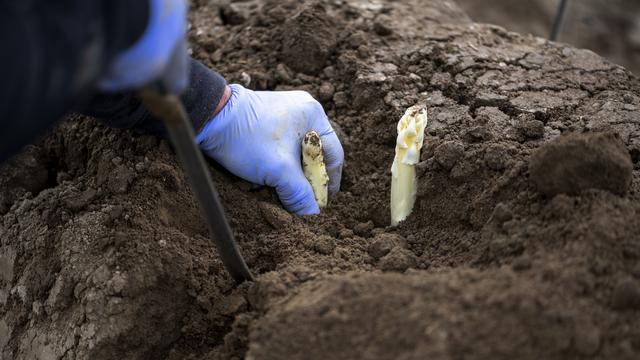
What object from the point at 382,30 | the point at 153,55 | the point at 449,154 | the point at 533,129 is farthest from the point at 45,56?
the point at 382,30

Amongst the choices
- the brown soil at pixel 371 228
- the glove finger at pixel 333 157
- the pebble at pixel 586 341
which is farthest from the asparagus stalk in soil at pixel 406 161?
the pebble at pixel 586 341

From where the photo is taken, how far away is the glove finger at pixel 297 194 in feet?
6.16

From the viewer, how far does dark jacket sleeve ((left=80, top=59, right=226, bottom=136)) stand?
173 centimetres

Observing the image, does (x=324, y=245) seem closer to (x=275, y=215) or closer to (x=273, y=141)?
(x=275, y=215)

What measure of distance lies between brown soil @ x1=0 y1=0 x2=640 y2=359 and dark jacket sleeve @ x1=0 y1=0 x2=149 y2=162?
59 cm

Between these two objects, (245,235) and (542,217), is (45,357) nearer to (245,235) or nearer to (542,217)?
(245,235)

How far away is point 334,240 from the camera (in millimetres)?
1754

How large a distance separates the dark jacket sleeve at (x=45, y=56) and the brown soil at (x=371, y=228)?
1.95 ft

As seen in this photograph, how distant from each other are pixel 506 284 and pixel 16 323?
1290 millimetres

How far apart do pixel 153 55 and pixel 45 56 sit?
195mm

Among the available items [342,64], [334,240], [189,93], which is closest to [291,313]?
[334,240]

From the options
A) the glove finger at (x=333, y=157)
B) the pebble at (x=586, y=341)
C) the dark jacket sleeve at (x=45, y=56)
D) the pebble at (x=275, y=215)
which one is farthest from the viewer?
the glove finger at (x=333, y=157)

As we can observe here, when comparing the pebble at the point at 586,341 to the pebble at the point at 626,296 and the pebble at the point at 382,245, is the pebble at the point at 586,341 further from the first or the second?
the pebble at the point at 382,245

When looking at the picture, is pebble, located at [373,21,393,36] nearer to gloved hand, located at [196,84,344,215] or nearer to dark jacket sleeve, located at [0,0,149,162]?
gloved hand, located at [196,84,344,215]
